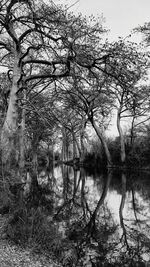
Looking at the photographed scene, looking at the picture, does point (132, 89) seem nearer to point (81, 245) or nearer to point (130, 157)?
point (81, 245)

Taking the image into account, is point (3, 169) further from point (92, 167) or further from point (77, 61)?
point (92, 167)

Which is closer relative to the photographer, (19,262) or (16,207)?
(19,262)

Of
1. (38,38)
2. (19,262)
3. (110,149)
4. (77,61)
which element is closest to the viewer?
(19,262)

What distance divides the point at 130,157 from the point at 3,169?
22489 mm

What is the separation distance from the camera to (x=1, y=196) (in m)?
5.93

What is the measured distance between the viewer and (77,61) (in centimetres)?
794

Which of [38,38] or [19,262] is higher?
[38,38]

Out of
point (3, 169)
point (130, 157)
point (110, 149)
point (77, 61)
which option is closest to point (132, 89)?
point (77, 61)

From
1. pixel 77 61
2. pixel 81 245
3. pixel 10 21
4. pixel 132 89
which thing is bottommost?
pixel 81 245

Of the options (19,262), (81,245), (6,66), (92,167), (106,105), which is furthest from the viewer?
(92,167)

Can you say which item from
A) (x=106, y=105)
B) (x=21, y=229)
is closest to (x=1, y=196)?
(x=21, y=229)

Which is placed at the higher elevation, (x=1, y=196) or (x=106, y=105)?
(x=106, y=105)

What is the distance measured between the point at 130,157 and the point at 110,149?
13.2 feet

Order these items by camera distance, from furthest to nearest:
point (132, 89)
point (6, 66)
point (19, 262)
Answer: point (6, 66) → point (132, 89) → point (19, 262)
